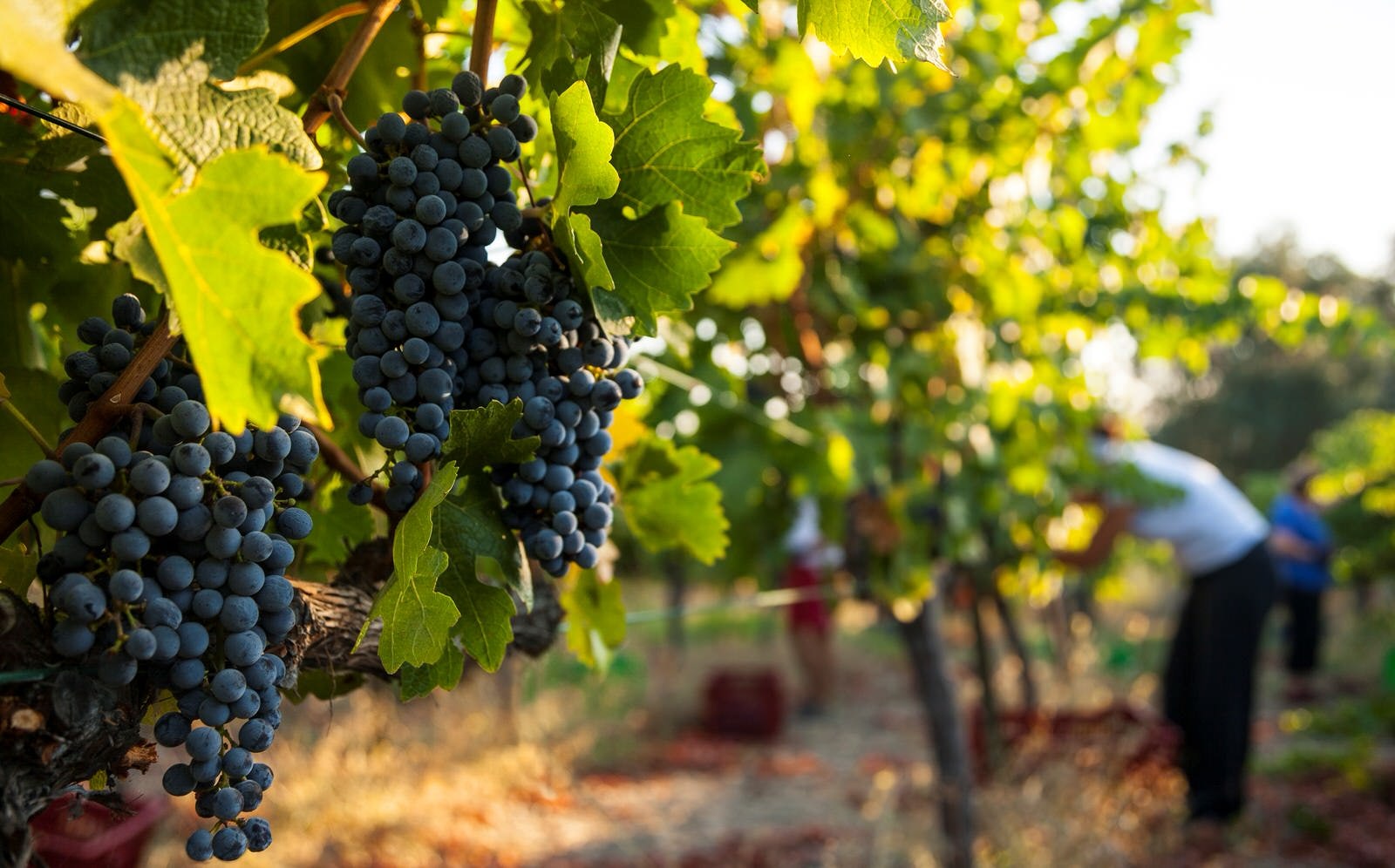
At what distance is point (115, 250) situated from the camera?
711mm

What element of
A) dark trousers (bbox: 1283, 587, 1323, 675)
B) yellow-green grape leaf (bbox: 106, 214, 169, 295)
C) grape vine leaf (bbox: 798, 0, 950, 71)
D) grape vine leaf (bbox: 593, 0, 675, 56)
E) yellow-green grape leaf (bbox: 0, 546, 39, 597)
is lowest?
dark trousers (bbox: 1283, 587, 1323, 675)

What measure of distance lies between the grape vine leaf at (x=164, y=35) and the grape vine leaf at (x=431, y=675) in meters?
0.52

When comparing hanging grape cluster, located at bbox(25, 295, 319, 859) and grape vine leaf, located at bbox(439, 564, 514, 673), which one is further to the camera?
grape vine leaf, located at bbox(439, 564, 514, 673)

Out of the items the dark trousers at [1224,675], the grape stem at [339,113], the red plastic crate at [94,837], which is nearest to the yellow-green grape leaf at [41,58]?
the grape stem at [339,113]

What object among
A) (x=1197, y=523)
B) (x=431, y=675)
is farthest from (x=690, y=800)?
(x=431, y=675)

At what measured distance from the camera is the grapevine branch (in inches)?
32.1

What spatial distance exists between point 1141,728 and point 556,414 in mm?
5100

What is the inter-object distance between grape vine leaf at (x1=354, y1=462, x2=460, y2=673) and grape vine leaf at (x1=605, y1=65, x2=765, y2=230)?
0.35 m

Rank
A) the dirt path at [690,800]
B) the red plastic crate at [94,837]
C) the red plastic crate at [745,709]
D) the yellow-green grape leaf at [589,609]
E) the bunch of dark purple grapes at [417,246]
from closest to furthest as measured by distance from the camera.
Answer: the bunch of dark purple grapes at [417,246]
the yellow-green grape leaf at [589,609]
the red plastic crate at [94,837]
the dirt path at [690,800]
the red plastic crate at [745,709]

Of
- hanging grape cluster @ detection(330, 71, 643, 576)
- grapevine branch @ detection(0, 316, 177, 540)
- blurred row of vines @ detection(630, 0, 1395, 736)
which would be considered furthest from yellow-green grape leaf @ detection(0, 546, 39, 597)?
blurred row of vines @ detection(630, 0, 1395, 736)

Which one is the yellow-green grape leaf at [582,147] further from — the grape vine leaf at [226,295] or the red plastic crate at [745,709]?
the red plastic crate at [745,709]

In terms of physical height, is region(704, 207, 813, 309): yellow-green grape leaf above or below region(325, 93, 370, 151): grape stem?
above

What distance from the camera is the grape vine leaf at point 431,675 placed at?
0.97 m

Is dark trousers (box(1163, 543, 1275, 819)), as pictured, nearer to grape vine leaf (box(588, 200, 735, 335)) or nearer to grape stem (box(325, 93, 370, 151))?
grape vine leaf (box(588, 200, 735, 335))
